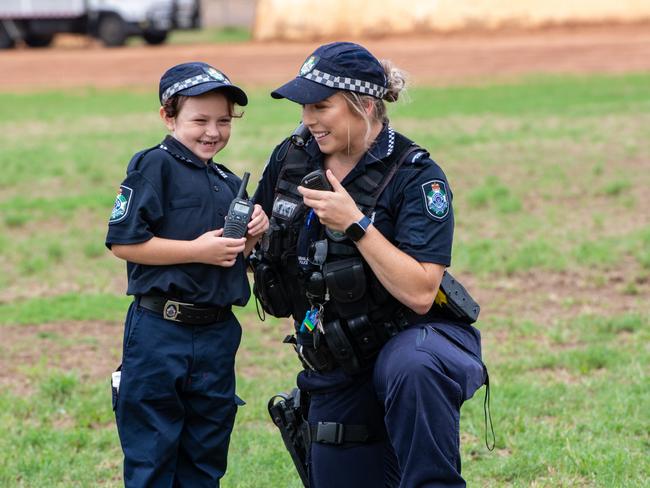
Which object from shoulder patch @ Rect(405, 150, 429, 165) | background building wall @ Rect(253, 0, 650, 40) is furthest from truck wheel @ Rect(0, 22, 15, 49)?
shoulder patch @ Rect(405, 150, 429, 165)

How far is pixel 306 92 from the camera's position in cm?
384

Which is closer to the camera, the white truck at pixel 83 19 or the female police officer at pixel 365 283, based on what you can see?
the female police officer at pixel 365 283

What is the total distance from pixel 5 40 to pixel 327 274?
102ft

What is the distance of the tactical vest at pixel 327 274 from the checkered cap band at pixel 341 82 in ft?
0.70

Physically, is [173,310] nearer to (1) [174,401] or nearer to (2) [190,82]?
(1) [174,401]

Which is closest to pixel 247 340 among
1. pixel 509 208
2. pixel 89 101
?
pixel 509 208

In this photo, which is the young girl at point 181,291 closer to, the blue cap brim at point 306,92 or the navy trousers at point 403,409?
the blue cap brim at point 306,92

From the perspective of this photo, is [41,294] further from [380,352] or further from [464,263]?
[380,352]

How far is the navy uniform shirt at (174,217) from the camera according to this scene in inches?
151

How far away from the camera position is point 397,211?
391cm

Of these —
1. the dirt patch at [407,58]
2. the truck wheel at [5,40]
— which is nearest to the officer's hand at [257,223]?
the dirt patch at [407,58]

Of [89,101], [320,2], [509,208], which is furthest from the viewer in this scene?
[320,2]

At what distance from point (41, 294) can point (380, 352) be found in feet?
16.4

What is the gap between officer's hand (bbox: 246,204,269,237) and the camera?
3.93 metres
